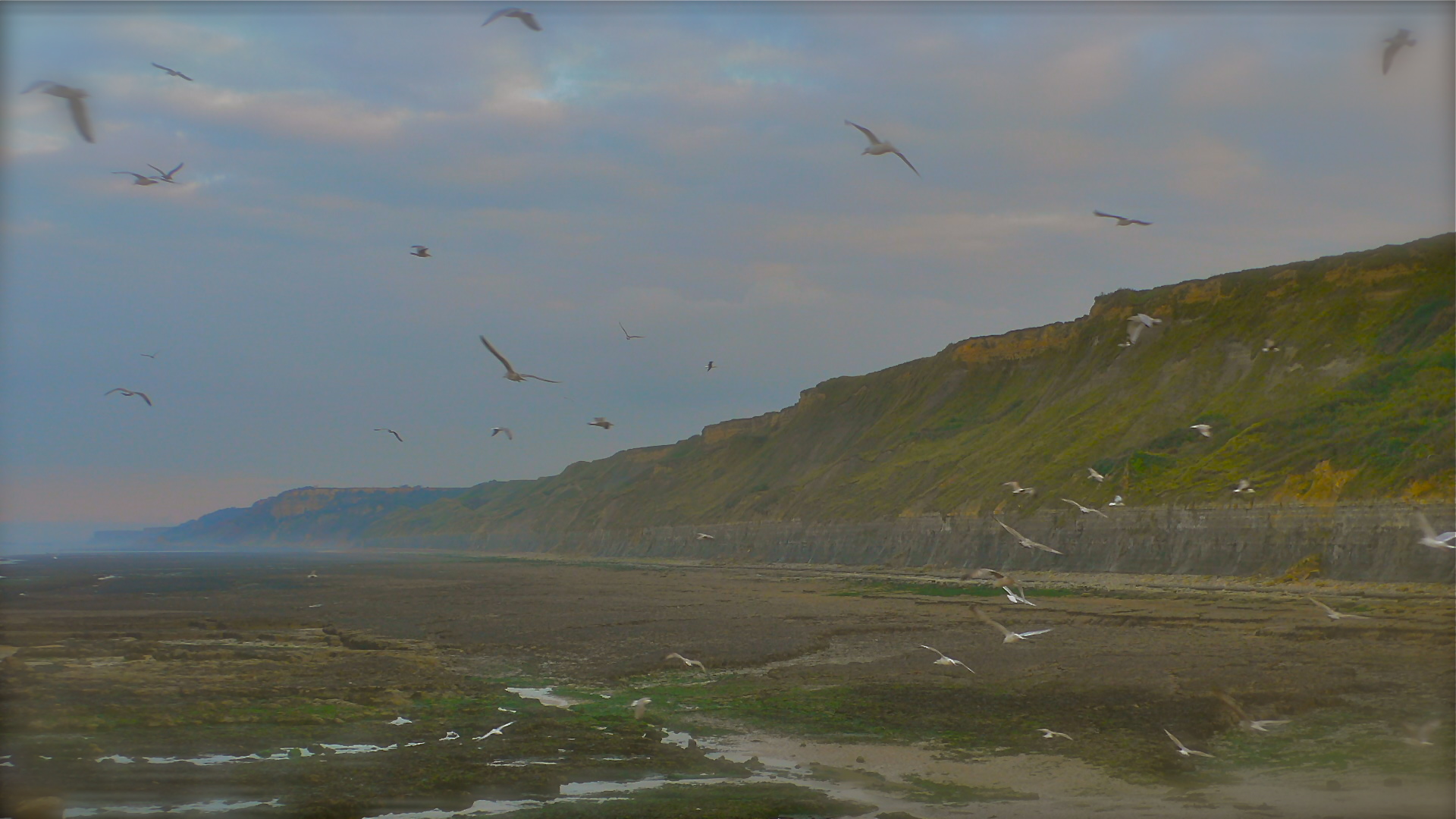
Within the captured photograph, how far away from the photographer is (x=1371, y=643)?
3105 centimetres

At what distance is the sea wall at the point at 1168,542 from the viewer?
48219 millimetres

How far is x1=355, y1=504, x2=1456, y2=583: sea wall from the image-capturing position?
48.2 metres

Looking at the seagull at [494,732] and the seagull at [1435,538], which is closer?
the seagull at [1435,538]

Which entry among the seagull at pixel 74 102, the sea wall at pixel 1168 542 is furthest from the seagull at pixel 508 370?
the sea wall at pixel 1168 542

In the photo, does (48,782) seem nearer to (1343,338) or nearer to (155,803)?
(155,803)

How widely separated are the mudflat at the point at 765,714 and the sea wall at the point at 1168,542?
2.28 metres

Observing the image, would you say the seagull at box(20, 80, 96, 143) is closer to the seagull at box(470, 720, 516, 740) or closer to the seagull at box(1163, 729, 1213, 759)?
the seagull at box(470, 720, 516, 740)

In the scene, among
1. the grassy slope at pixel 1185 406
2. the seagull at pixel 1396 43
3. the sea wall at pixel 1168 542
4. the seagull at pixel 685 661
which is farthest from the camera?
the grassy slope at pixel 1185 406

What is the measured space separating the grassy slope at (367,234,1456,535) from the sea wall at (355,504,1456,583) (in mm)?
1664

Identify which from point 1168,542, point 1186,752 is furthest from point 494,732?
point 1168,542

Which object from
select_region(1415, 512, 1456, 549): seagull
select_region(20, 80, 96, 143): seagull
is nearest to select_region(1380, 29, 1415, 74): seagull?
select_region(1415, 512, 1456, 549): seagull

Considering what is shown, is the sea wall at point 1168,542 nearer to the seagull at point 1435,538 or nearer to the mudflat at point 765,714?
the seagull at point 1435,538

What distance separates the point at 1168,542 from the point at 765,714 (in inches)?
1804

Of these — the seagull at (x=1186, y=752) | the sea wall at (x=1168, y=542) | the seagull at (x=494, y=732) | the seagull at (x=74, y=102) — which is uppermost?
the seagull at (x=74, y=102)
